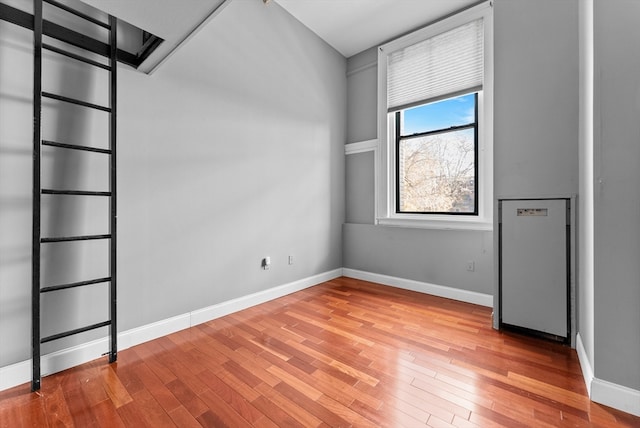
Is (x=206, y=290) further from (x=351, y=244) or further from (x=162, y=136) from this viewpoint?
(x=351, y=244)

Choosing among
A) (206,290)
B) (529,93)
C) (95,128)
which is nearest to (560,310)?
(529,93)

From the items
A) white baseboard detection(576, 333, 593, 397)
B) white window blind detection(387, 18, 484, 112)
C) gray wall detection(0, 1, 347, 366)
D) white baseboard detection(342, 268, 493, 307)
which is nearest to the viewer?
white baseboard detection(576, 333, 593, 397)

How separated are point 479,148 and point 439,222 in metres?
0.94

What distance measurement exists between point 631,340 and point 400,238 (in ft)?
7.70

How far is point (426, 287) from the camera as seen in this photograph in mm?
3432

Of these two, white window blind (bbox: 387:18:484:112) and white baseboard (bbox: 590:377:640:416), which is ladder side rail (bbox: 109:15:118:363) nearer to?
white baseboard (bbox: 590:377:640:416)

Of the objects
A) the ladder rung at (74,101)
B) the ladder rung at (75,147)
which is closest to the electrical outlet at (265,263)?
the ladder rung at (75,147)

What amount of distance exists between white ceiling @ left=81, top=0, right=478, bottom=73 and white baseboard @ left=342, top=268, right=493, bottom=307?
127 inches

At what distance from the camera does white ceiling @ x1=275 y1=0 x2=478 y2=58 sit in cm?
319

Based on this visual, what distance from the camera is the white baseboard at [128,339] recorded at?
1.68 meters

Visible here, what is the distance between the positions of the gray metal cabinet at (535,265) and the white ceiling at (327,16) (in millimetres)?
2496

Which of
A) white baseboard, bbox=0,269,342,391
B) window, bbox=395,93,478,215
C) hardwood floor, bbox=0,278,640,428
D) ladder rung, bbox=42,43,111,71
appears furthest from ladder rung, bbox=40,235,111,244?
window, bbox=395,93,478,215

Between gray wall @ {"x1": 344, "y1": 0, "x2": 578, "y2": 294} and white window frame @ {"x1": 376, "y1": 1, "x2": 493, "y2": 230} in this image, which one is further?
white window frame @ {"x1": 376, "y1": 1, "x2": 493, "y2": 230}

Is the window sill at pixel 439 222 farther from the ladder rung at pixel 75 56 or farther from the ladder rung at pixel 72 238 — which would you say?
the ladder rung at pixel 75 56
